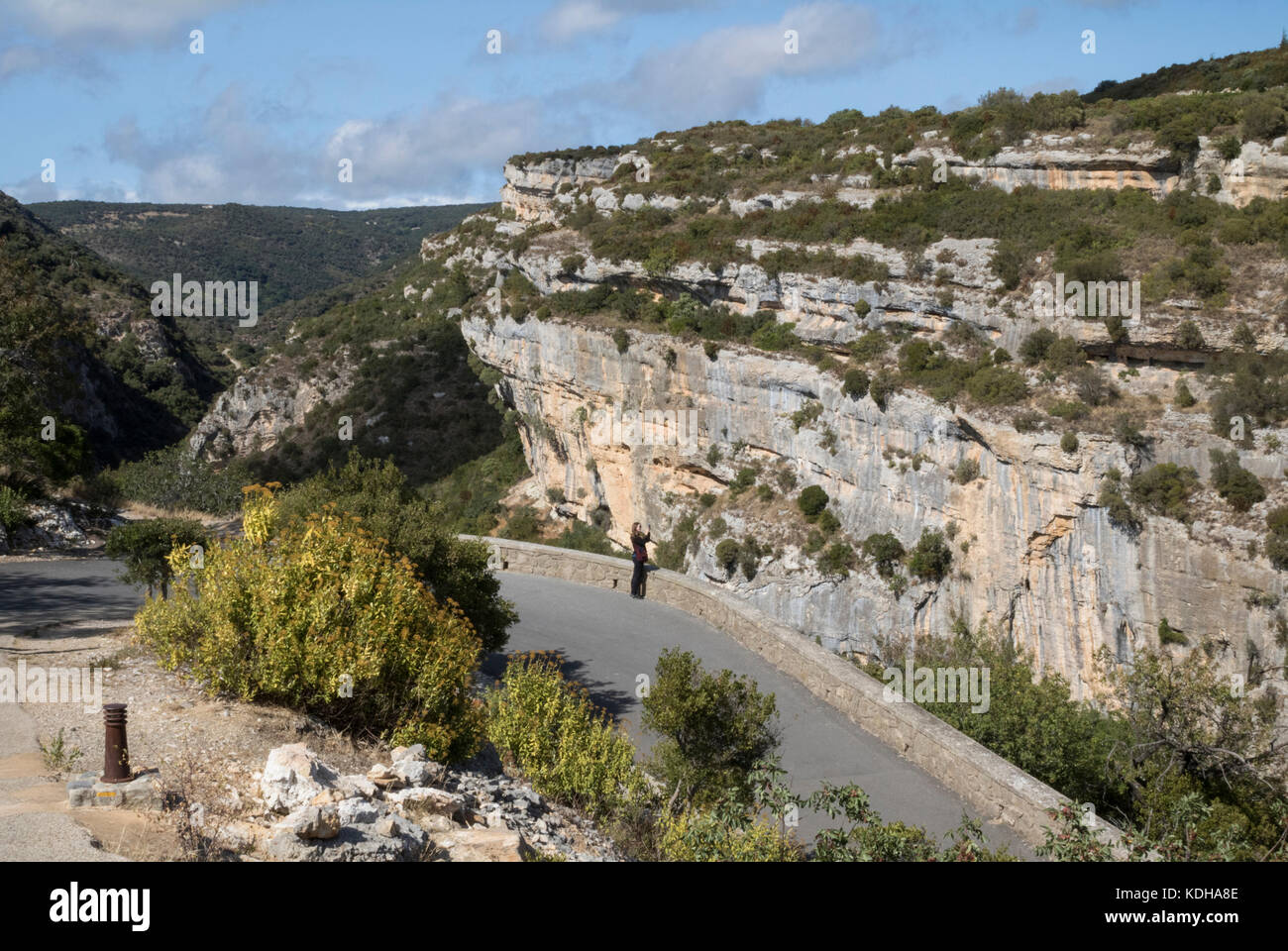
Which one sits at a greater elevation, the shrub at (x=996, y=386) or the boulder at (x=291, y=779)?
the shrub at (x=996, y=386)

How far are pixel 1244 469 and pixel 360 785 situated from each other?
59.9ft

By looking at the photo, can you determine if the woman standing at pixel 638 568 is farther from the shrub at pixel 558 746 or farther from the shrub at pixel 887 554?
the shrub at pixel 887 554

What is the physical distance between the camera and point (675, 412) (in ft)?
103

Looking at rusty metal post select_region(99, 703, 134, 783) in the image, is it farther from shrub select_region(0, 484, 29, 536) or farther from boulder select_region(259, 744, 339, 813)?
shrub select_region(0, 484, 29, 536)

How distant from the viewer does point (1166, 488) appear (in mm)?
19297

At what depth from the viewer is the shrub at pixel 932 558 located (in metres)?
23.6

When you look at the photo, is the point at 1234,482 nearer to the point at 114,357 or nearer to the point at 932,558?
the point at 932,558

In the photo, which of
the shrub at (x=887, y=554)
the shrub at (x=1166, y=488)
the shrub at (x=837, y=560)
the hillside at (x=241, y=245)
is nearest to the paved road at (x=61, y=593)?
the shrub at (x=837, y=560)

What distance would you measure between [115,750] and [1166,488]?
18.9 m

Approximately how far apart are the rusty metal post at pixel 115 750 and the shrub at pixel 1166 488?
726 inches

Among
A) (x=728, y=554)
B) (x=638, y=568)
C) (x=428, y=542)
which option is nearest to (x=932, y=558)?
(x=728, y=554)

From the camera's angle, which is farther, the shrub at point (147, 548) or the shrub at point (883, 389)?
the shrub at point (883, 389)

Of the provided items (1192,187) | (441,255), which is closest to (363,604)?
(1192,187)

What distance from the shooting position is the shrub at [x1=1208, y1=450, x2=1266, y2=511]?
18.3 metres
